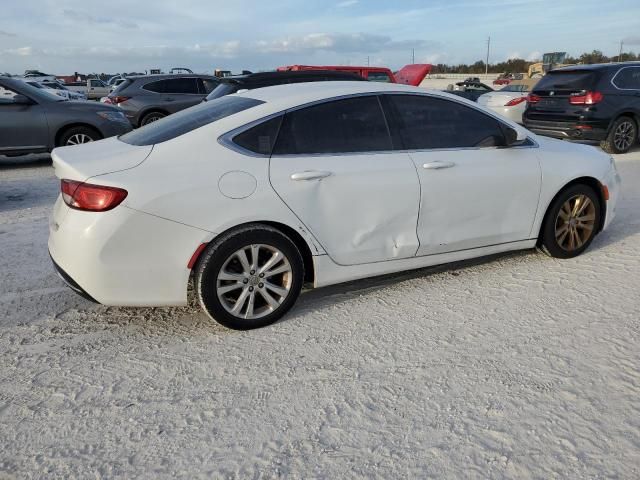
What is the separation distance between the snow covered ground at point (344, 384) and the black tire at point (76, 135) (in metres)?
5.29

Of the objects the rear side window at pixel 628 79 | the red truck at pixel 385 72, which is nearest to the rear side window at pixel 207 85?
the red truck at pixel 385 72

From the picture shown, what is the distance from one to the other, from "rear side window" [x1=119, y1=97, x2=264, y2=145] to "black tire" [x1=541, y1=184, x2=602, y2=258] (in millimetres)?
2516

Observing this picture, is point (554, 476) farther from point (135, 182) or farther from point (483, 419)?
point (135, 182)

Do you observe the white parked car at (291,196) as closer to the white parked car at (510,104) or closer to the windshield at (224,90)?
the windshield at (224,90)

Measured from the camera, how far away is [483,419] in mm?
2459

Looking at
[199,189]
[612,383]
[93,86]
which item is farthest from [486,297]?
[93,86]

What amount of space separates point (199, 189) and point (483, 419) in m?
1.91

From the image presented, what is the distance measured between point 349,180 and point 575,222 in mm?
2234

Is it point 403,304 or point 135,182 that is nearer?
point 135,182

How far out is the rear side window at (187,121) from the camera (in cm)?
336

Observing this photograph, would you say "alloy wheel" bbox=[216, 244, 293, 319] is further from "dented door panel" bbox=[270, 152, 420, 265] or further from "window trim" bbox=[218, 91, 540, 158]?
"window trim" bbox=[218, 91, 540, 158]

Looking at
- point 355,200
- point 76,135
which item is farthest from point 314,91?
point 76,135

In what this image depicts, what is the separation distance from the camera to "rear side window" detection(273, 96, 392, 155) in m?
3.40

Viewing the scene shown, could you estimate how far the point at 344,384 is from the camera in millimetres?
2746
